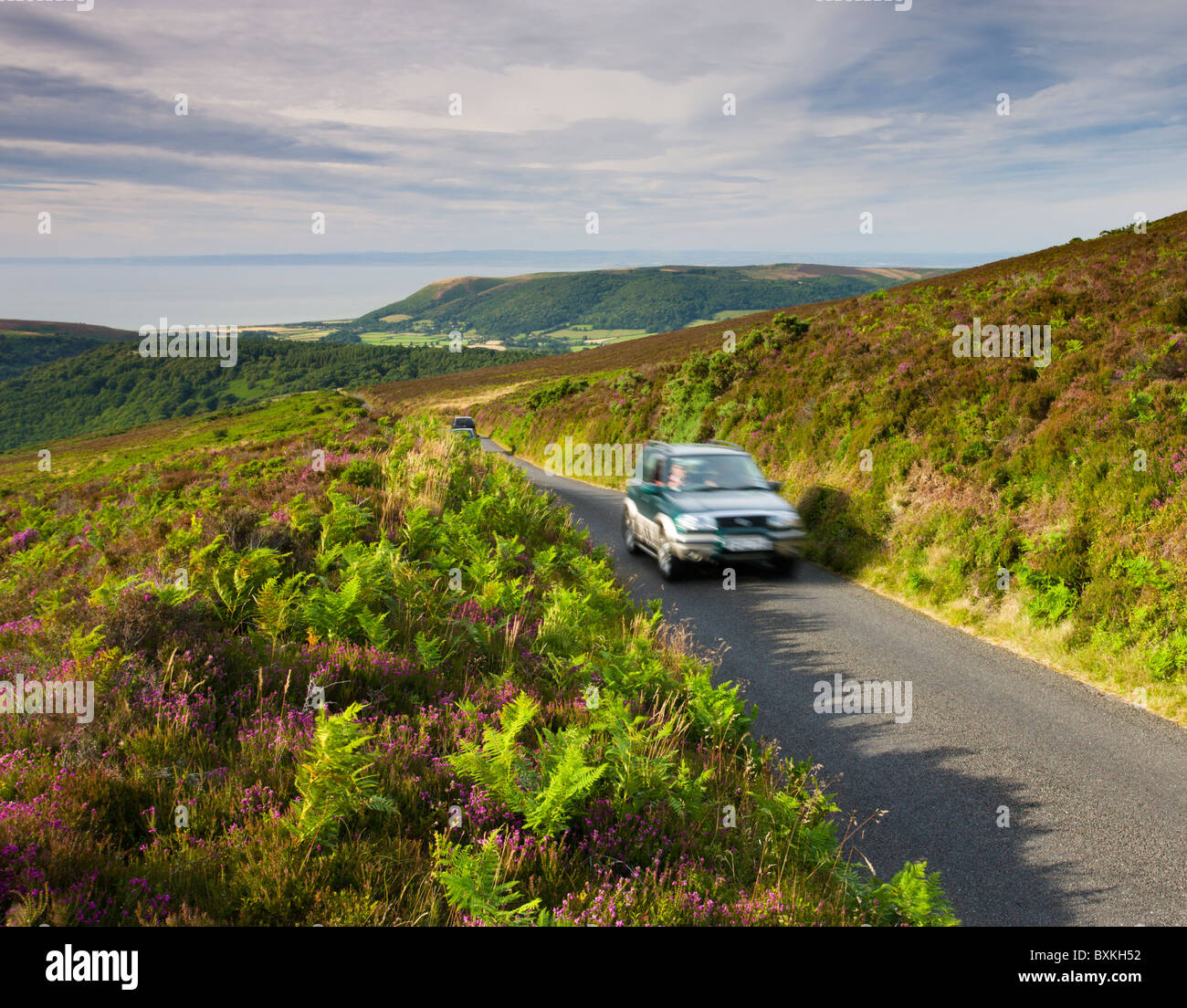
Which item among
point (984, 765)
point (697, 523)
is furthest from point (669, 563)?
point (984, 765)

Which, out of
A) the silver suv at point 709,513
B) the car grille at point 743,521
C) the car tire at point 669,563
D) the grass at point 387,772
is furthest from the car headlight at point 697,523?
the grass at point 387,772

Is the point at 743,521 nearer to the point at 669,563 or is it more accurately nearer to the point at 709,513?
the point at 709,513

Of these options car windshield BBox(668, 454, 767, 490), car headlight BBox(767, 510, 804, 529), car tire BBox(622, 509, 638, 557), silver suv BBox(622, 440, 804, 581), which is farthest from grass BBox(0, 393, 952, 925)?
car tire BBox(622, 509, 638, 557)

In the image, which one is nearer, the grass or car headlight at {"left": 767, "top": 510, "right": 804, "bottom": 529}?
the grass

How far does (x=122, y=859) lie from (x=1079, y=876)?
531cm

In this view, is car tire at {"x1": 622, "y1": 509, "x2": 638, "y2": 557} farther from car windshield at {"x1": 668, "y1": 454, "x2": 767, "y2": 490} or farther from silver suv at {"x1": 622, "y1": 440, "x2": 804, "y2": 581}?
car windshield at {"x1": 668, "y1": 454, "x2": 767, "y2": 490}

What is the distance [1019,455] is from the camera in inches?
412

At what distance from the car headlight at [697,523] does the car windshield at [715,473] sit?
1.01m

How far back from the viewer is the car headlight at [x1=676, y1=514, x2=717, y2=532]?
11.1 meters

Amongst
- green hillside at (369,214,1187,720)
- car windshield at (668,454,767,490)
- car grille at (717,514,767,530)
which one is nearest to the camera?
green hillside at (369,214,1187,720)

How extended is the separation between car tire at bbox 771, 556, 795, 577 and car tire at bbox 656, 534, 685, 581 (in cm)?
152

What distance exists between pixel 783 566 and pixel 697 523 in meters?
1.74
